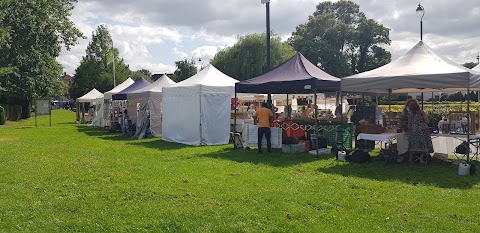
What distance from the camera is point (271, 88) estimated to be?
12438 mm

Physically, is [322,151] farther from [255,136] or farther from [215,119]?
[215,119]

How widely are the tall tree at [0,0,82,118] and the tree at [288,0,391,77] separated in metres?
32.5

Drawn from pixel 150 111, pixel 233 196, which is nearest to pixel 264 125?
pixel 233 196

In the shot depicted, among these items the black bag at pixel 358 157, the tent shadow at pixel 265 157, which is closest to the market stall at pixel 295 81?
the tent shadow at pixel 265 157

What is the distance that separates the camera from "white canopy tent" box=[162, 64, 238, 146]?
1505 centimetres

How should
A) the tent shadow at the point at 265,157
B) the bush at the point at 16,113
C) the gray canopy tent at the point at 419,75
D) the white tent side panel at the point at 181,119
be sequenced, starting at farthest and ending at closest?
the bush at the point at 16,113
the white tent side panel at the point at 181,119
the tent shadow at the point at 265,157
the gray canopy tent at the point at 419,75

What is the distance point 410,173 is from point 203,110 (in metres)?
8.00

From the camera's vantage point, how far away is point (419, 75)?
9.32 m

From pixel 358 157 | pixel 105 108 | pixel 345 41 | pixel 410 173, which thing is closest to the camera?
pixel 410 173

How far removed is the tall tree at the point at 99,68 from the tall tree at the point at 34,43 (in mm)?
17216

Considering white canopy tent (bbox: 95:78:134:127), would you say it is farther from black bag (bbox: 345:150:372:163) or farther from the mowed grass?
black bag (bbox: 345:150:372:163)

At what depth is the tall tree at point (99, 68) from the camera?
57.4 meters

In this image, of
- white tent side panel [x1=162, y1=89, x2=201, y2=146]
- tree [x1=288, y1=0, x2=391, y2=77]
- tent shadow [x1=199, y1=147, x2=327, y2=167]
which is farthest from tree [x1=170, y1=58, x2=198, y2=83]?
tent shadow [x1=199, y1=147, x2=327, y2=167]

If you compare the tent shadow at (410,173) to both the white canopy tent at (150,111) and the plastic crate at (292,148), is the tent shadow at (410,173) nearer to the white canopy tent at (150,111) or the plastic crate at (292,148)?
the plastic crate at (292,148)
